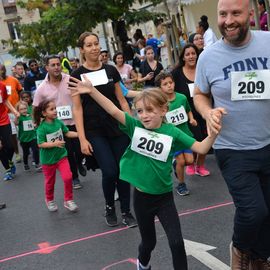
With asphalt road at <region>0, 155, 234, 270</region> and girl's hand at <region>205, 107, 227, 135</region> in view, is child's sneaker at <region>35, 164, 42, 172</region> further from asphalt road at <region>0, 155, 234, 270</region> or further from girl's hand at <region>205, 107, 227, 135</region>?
girl's hand at <region>205, 107, 227, 135</region>

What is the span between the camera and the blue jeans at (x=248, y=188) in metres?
3.26

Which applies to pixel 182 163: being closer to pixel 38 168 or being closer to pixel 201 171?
pixel 201 171

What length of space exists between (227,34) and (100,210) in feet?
11.4

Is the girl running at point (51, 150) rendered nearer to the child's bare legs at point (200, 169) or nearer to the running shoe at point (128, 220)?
the running shoe at point (128, 220)

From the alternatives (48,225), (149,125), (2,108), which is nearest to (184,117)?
(48,225)

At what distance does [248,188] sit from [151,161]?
773mm

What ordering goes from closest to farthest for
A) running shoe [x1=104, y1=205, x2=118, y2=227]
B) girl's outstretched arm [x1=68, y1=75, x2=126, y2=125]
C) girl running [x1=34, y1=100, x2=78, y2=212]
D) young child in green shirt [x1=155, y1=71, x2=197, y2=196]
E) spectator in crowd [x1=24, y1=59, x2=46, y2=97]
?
girl's outstretched arm [x1=68, y1=75, x2=126, y2=125] → running shoe [x1=104, y1=205, x2=118, y2=227] → young child in green shirt [x1=155, y1=71, x2=197, y2=196] → girl running [x1=34, y1=100, x2=78, y2=212] → spectator in crowd [x1=24, y1=59, x2=46, y2=97]

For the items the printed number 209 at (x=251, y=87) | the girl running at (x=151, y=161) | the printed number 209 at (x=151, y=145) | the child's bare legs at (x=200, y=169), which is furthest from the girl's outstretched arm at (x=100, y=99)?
the child's bare legs at (x=200, y=169)

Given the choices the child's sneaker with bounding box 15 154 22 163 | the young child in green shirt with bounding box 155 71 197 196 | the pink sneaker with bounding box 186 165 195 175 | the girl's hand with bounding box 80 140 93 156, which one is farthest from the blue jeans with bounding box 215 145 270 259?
the child's sneaker with bounding box 15 154 22 163

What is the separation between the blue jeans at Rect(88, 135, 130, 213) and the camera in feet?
16.8

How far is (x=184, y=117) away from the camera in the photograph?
6.16m

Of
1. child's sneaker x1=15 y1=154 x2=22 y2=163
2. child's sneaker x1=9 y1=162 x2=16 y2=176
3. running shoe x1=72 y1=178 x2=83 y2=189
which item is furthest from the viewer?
child's sneaker x1=15 y1=154 x2=22 y2=163

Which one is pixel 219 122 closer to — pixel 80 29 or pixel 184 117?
pixel 184 117

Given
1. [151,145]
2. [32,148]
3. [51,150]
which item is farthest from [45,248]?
[32,148]
